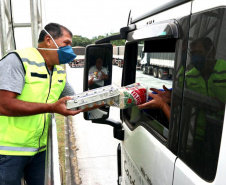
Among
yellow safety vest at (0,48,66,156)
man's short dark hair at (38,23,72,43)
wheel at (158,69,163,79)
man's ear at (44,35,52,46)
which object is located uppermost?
man's short dark hair at (38,23,72,43)

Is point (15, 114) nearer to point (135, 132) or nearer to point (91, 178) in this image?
point (135, 132)

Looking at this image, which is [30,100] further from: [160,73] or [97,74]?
[160,73]

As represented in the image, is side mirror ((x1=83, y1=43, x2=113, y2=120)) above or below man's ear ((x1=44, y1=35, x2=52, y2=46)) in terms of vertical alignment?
below

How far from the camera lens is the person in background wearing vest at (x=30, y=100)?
1.75m

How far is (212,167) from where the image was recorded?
1004mm

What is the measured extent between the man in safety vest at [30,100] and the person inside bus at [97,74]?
0.34 meters

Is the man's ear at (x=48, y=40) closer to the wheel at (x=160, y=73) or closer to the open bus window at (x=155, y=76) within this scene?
the open bus window at (x=155, y=76)

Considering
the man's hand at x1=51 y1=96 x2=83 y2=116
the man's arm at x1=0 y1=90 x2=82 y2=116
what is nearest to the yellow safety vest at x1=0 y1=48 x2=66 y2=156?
the man's arm at x1=0 y1=90 x2=82 y2=116

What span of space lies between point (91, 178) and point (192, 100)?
3.57 m

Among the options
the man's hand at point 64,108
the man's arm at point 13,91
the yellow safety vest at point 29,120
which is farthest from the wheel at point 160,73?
the yellow safety vest at point 29,120

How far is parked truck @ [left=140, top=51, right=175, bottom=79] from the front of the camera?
1642 millimetres

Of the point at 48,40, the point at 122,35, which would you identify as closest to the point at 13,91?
the point at 48,40

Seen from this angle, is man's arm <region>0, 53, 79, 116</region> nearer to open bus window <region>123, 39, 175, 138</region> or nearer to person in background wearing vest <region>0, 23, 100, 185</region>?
person in background wearing vest <region>0, 23, 100, 185</region>

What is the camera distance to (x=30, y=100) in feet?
6.24
